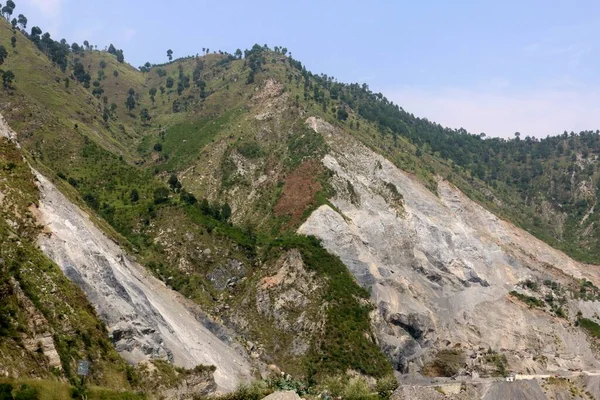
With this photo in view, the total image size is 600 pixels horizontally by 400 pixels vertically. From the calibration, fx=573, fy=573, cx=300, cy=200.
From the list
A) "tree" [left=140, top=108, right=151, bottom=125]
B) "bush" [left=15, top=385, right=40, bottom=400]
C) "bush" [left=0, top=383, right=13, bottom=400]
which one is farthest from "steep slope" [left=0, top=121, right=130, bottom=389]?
"tree" [left=140, top=108, right=151, bottom=125]

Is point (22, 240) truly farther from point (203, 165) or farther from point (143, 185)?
A: point (203, 165)

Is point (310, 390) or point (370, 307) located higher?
point (370, 307)

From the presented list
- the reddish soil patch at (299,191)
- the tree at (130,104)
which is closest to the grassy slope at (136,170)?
the reddish soil patch at (299,191)

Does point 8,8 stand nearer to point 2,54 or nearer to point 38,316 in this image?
point 2,54


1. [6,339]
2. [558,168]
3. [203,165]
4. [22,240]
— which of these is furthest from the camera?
[558,168]

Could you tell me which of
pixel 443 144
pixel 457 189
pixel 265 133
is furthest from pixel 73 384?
pixel 443 144
